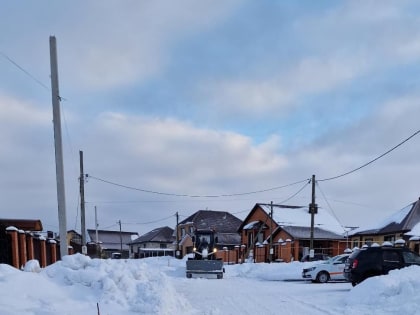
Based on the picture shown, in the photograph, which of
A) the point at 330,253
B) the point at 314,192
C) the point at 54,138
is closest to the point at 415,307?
the point at 54,138

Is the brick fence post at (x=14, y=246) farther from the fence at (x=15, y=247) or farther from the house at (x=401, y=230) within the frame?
the house at (x=401, y=230)

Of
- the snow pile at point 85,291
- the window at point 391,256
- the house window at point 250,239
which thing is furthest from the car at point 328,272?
the house window at point 250,239

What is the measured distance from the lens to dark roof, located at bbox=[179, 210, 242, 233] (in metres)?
74.7

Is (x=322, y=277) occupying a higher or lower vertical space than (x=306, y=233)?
higher

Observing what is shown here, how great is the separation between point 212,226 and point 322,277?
51.7 metres

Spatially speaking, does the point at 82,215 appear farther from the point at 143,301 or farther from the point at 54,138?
the point at 143,301

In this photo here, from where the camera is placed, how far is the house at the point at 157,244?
9031 centimetres

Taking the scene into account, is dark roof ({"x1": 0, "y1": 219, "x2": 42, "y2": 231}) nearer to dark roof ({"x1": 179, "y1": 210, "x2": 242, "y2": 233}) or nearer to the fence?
the fence

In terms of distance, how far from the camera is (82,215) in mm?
29766

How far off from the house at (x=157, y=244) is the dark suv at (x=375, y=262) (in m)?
73.9

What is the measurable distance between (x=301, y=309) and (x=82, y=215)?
21172 millimetres

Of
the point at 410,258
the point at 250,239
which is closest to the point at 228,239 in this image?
the point at 250,239

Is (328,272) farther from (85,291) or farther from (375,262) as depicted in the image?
(85,291)

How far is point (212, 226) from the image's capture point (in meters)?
74.6
